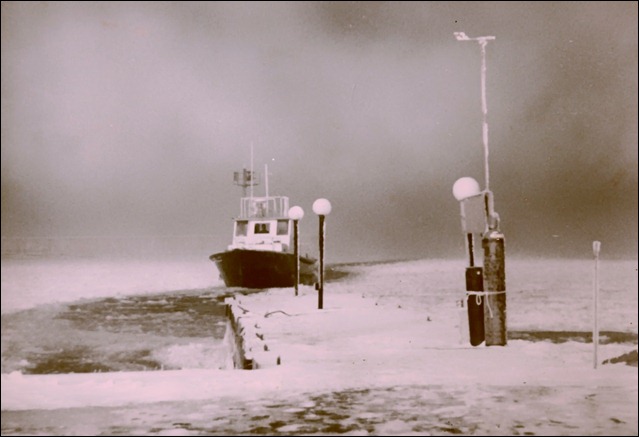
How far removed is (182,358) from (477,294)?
10.2 metres

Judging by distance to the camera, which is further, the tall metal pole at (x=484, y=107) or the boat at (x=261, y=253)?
the boat at (x=261, y=253)

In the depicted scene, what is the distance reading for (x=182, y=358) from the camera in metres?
17.2

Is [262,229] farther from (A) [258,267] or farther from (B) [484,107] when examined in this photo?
(B) [484,107]

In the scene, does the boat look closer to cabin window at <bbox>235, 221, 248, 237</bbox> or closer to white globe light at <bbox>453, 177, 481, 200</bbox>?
cabin window at <bbox>235, 221, 248, 237</bbox>

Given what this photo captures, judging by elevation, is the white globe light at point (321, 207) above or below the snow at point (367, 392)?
above

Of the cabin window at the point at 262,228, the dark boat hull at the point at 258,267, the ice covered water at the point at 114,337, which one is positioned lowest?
the ice covered water at the point at 114,337

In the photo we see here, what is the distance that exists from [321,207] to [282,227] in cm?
2078

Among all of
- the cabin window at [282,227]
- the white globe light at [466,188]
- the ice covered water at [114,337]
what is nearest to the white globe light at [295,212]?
the ice covered water at [114,337]

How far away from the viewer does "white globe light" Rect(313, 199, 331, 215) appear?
676 inches

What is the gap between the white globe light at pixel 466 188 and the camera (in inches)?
381

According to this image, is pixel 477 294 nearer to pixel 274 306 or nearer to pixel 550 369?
pixel 550 369

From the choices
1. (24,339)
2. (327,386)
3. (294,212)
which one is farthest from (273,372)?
(24,339)

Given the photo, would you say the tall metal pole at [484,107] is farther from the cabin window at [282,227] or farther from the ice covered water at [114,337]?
the cabin window at [282,227]

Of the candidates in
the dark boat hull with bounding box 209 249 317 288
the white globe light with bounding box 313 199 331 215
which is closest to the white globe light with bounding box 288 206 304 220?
the white globe light with bounding box 313 199 331 215
